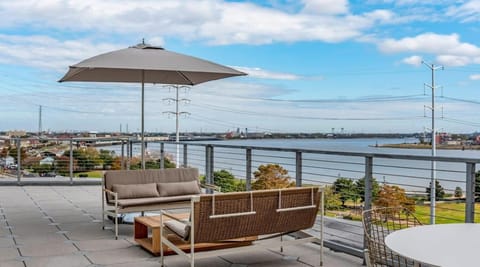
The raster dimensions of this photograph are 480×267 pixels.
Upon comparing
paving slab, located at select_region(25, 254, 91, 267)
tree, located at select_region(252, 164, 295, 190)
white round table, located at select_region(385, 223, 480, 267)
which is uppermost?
white round table, located at select_region(385, 223, 480, 267)

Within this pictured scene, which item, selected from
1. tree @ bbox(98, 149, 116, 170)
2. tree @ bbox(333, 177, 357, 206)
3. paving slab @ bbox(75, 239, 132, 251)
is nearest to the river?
tree @ bbox(333, 177, 357, 206)

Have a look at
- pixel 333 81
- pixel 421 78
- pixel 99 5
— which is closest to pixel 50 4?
pixel 99 5

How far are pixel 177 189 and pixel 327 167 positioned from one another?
1887 mm

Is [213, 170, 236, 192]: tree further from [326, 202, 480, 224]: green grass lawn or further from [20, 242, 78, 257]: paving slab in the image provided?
[20, 242, 78, 257]: paving slab

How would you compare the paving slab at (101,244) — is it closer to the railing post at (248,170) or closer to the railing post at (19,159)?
the railing post at (248,170)

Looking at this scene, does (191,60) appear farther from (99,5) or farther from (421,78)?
(421,78)

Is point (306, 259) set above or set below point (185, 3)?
below

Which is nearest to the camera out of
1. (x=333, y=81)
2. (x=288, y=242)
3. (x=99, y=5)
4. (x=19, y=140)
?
(x=288, y=242)

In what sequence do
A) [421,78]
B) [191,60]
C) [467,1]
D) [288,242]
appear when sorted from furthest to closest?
1. [421,78]
2. [467,1]
3. [191,60]
4. [288,242]

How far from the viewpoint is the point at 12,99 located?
60.4ft

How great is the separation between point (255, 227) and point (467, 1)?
1527cm

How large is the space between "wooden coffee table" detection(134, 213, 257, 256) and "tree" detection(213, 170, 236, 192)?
2639 millimetres

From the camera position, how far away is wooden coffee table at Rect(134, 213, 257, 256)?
430cm

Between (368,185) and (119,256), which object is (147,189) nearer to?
(119,256)
